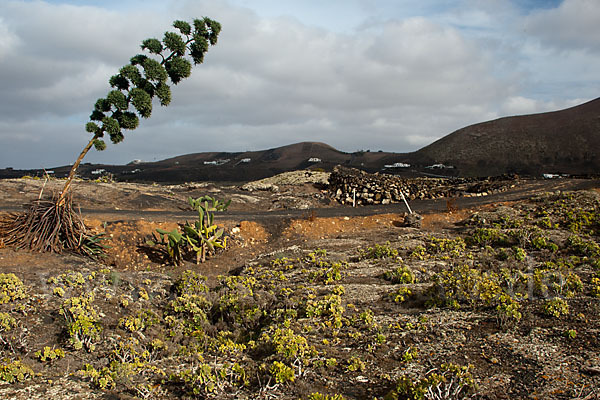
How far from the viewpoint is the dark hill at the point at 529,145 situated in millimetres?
42194

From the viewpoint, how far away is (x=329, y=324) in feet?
18.9

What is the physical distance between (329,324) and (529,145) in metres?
50.6

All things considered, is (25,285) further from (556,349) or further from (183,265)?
(556,349)

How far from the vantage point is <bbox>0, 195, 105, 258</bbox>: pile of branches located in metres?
9.34

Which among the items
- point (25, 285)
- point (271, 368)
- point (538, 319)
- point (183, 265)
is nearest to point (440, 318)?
point (538, 319)

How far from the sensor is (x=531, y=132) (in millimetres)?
49500

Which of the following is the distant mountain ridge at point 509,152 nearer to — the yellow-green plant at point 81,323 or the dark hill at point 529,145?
the dark hill at point 529,145

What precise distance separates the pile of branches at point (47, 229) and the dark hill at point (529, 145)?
43.5 metres

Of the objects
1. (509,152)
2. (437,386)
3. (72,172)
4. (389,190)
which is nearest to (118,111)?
(72,172)

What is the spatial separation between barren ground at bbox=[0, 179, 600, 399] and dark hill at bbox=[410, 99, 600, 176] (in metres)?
37.3

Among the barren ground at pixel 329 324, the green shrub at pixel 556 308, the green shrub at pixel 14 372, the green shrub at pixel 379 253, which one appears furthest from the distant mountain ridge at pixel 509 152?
the green shrub at pixel 14 372

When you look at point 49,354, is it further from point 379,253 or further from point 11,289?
point 379,253

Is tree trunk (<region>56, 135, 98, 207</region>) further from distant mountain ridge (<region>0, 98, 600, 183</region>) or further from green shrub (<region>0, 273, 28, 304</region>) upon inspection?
distant mountain ridge (<region>0, 98, 600, 183</region>)

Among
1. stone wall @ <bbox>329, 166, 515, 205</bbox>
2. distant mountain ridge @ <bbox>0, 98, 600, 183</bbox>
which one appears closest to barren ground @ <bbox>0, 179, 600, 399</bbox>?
stone wall @ <bbox>329, 166, 515, 205</bbox>
